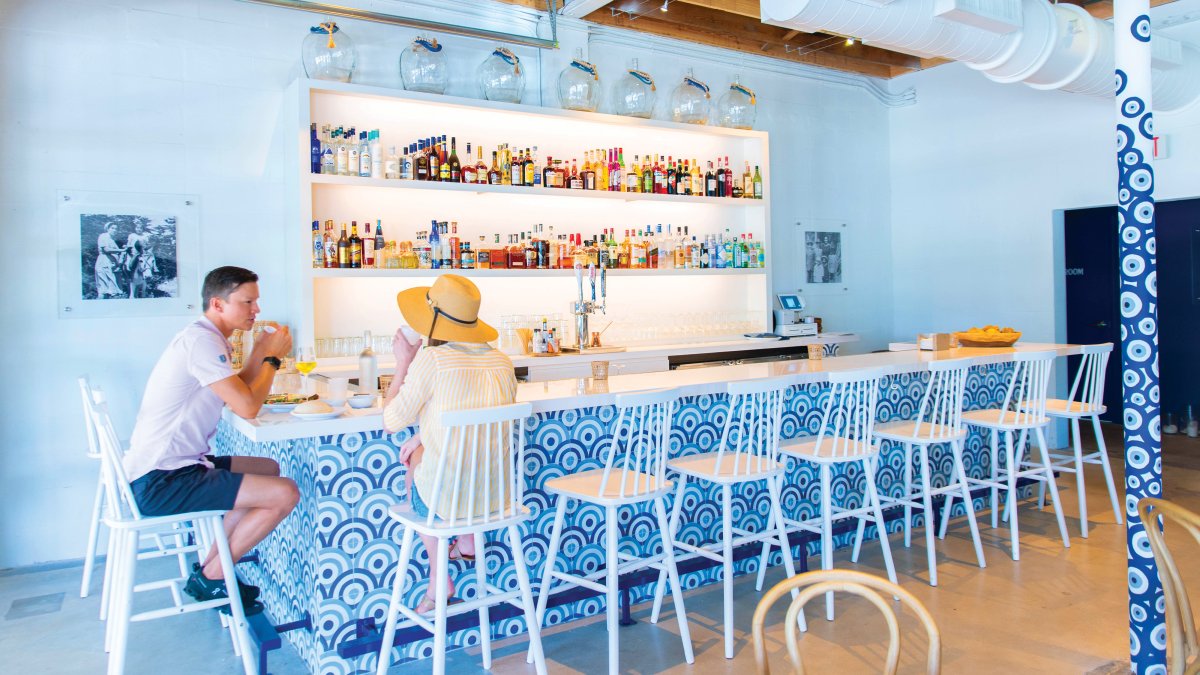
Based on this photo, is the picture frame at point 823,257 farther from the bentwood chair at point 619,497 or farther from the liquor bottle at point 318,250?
the bentwood chair at point 619,497

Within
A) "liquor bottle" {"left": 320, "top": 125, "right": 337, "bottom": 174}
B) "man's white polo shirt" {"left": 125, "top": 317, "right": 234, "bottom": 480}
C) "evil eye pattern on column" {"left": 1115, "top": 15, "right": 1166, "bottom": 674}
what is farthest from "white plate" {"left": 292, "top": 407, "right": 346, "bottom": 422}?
"evil eye pattern on column" {"left": 1115, "top": 15, "right": 1166, "bottom": 674}

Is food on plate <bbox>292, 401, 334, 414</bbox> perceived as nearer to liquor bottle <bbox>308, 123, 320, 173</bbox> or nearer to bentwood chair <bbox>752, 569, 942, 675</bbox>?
bentwood chair <bbox>752, 569, 942, 675</bbox>

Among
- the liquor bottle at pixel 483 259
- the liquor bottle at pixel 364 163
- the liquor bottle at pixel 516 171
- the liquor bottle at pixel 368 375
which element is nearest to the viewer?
the liquor bottle at pixel 368 375

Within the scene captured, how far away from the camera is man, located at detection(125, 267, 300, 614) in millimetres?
2826

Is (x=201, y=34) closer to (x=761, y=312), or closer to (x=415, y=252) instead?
(x=415, y=252)

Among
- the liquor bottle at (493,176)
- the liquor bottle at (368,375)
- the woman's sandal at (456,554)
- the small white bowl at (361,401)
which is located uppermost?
the liquor bottle at (493,176)

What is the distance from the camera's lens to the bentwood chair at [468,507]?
2.50 metres

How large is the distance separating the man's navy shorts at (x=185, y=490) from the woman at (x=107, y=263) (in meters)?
2.02

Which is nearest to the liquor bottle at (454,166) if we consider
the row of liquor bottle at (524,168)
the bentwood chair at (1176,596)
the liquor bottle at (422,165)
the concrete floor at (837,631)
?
the row of liquor bottle at (524,168)

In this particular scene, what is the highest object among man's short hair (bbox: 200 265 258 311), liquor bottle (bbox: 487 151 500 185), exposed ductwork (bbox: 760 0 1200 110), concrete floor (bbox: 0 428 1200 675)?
exposed ductwork (bbox: 760 0 1200 110)

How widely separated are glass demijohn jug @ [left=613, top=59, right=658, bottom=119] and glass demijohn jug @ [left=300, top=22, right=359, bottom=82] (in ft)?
6.23

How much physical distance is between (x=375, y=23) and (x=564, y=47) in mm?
1290

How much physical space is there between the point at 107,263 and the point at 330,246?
3.64ft

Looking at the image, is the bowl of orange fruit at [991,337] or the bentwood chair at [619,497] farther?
the bowl of orange fruit at [991,337]
